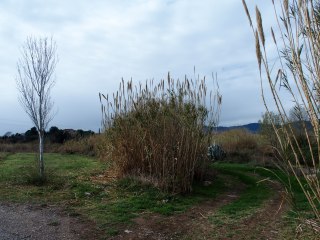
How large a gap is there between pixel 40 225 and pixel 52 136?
69.7 feet

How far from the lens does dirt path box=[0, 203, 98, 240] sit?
17.9 feet

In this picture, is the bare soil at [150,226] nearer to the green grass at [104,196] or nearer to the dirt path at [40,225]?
the dirt path at [40,225]

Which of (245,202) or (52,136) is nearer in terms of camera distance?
(245,202)

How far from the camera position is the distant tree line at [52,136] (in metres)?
25.7

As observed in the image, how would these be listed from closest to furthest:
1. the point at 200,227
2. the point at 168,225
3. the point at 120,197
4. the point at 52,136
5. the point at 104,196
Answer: the point at 200,227 → the point at 168,225 → the point at 120,197 → the point at 104,196 → the point at 52,136

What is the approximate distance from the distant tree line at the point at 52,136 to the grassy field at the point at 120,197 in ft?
47.4

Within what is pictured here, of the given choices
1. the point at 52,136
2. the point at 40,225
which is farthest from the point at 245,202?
the point at 52,136

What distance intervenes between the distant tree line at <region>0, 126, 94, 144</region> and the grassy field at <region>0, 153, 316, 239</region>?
47.4 ft

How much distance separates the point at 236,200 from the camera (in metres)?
7.98

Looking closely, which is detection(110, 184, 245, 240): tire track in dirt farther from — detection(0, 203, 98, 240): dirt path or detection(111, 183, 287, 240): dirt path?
detection(0, 203, 98, 240): dirt path

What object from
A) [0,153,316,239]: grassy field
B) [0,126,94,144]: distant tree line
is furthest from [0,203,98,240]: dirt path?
[0,126,94,144]: distant tree line

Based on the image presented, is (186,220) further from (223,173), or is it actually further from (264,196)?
(223,173)

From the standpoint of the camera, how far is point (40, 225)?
5.96 meters

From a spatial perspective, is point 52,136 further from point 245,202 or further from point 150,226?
point 150,226
